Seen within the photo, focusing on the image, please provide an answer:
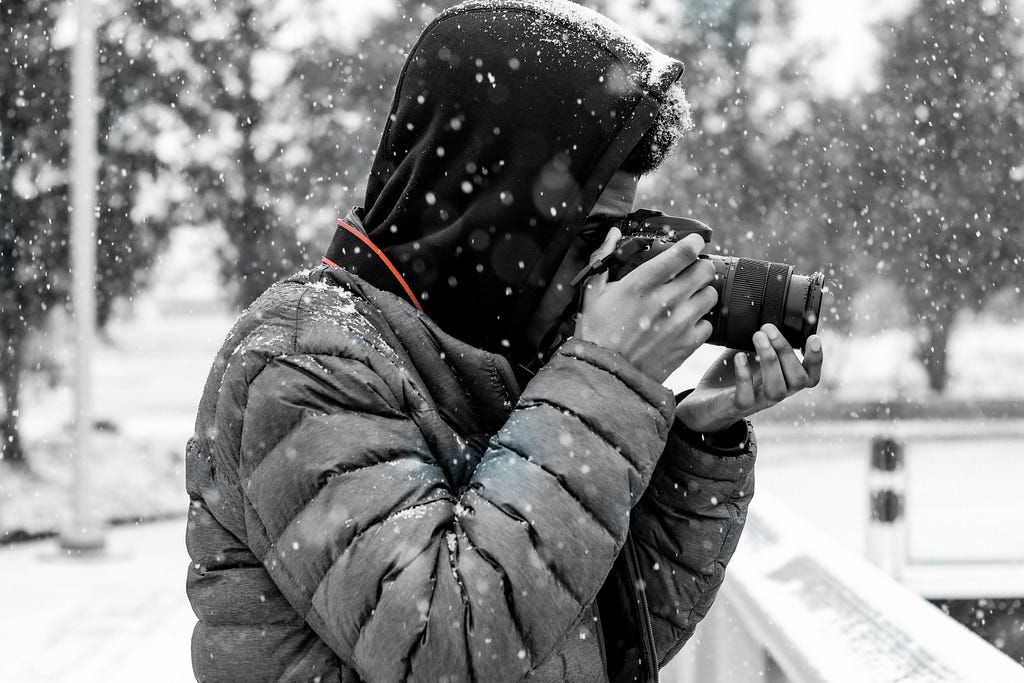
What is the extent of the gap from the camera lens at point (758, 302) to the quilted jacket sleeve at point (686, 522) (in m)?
0.17

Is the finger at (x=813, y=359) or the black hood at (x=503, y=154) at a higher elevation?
the black hood at (x=503, y=154)

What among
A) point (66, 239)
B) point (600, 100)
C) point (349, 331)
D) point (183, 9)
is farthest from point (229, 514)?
point (183, 9)

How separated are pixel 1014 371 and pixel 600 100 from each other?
30.6m

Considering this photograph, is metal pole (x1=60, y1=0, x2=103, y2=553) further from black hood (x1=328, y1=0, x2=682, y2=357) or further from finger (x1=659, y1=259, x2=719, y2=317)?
finger (x1=659, y1=259, x2=719, y2=317)

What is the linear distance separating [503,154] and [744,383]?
1.36 feet

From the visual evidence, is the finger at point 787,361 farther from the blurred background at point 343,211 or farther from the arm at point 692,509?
the blurred background at point 343,211

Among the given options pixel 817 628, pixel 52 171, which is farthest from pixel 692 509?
pixel 52 171

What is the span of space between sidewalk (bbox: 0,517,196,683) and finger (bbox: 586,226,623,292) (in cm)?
357

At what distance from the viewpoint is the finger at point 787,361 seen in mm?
1376

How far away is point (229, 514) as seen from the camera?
3.89ft

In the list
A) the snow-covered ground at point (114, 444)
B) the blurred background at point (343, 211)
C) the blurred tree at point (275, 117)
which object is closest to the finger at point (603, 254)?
the blurred background at point (343, 211)

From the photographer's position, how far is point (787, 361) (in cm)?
138

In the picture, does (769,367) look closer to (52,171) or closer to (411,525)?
(411,525)

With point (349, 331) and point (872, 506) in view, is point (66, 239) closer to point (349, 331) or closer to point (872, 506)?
point (872, 506)
